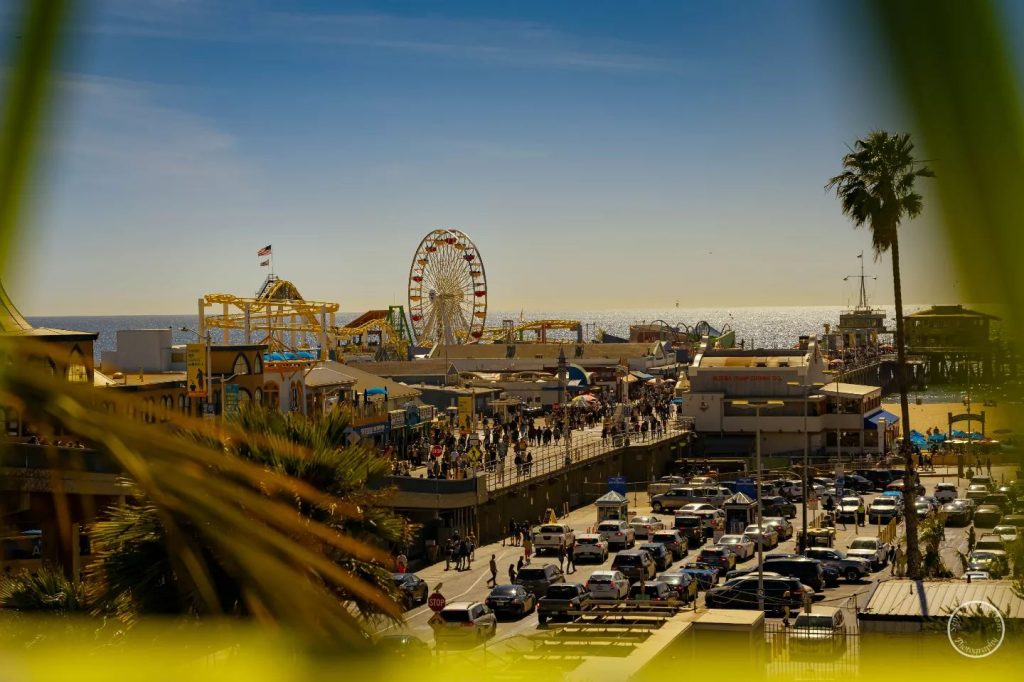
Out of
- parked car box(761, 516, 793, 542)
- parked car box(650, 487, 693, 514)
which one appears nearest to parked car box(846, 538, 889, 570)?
parked car box(761, 516, 793, 542)

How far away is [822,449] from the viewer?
5681 cm

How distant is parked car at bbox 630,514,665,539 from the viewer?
3684 cm

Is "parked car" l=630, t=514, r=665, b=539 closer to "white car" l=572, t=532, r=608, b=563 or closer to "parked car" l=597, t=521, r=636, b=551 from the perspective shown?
"parked car" l=597, t=521, r=636, b=551

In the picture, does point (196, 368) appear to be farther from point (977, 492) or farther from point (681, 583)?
point (977, 492)

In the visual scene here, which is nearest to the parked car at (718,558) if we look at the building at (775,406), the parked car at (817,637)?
the parked car at (817,637)

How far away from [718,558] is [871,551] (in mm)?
4058

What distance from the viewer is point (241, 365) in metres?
38.8

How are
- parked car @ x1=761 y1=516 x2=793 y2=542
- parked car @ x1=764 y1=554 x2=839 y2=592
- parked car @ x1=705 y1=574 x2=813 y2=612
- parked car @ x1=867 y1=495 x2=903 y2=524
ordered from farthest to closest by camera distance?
parked car @ x1=867 y1=495 x2=903 y2=524 → parked car @ x1=761 y1=516 x2=793 y2=542 → parked car @ x1=764 y1=554 x2=839 y2=592 → parked car @ x1=705 y1=574 x2=813 y2=612

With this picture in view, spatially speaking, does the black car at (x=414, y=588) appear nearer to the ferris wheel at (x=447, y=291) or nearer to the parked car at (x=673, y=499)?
the parked car at (x=673, y=499)

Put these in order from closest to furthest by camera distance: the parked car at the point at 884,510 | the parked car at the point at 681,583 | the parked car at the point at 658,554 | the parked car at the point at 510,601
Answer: the parked car at the point at 510,601 → the parked car at the point at 681,583 → the parked car at the point at 658,554 → the parked car at the point at 884,510

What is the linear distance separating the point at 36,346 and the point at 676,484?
46.0m

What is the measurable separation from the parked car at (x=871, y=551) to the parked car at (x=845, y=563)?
0.63 meters

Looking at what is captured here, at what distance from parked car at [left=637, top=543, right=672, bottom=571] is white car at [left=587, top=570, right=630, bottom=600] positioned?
4592 millimetres

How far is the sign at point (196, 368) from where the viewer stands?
110 feet
